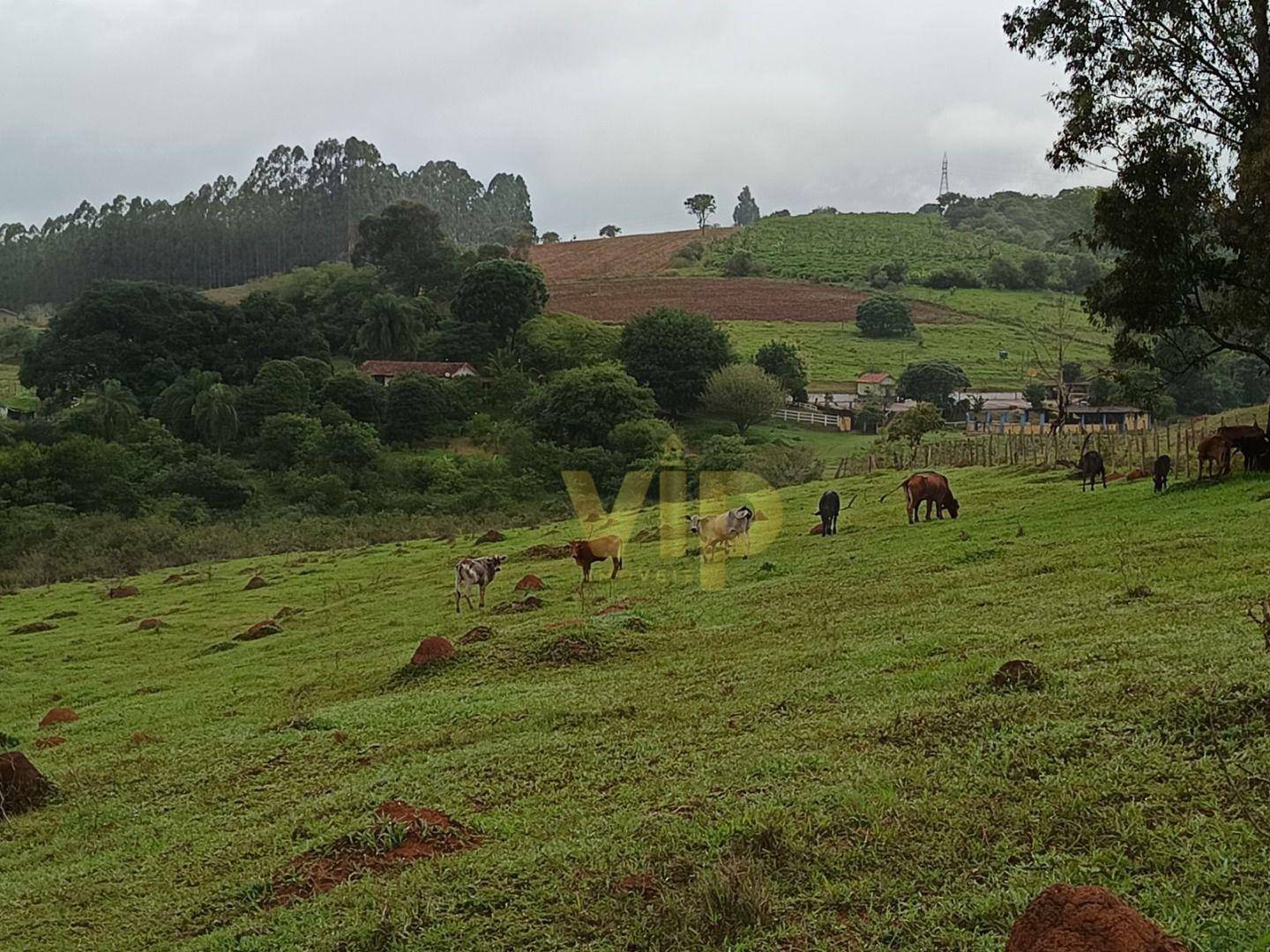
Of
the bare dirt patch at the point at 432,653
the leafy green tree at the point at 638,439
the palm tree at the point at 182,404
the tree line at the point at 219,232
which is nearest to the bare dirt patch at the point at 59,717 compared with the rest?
the bare dirt patch at the point at 432,653

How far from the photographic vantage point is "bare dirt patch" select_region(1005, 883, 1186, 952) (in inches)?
177

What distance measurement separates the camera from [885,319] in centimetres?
9494

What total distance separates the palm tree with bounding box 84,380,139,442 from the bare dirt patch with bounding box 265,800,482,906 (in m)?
60.9

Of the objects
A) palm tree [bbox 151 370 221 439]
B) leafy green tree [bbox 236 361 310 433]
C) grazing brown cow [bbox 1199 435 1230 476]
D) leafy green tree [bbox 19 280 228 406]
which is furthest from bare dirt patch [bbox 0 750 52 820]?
leafy green tree [bbox 19 280 228 406]

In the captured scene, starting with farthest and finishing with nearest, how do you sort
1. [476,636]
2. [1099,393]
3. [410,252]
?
[410,252] → [1099,393] → [476,636]

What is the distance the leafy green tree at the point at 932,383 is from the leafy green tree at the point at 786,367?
6.95 meters

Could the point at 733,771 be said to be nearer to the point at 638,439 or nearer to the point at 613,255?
the point at 638,439

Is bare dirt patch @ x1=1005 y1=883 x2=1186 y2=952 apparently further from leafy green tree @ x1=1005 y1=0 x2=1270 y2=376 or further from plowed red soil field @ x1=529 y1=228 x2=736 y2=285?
plowed red soil field @ x1=529 y1=228 x2=736 y2=285

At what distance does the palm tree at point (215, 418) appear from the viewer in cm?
6512

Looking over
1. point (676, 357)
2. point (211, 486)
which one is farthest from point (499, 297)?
point (211, 486)

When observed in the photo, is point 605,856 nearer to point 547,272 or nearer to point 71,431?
point 71,431

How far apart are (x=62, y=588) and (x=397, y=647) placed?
2204 centimetres

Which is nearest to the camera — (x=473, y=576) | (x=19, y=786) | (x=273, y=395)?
(x=19, y=786)

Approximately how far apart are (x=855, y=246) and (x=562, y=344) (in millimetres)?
65580
